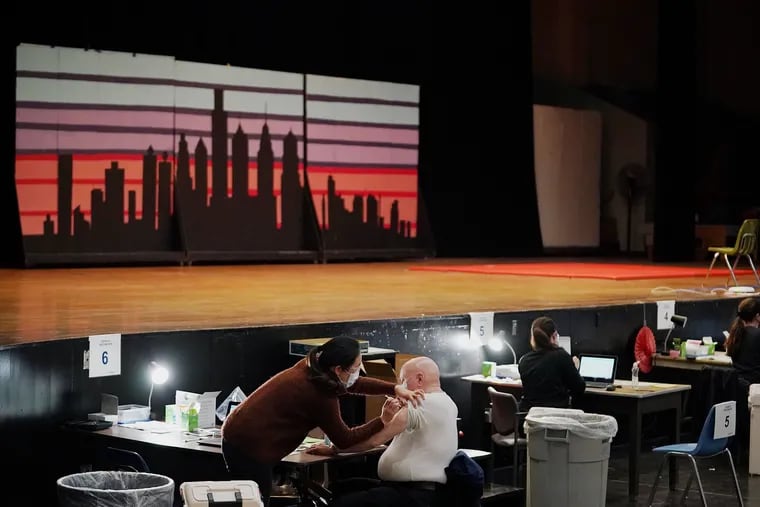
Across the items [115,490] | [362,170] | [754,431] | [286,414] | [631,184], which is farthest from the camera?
[631,184]

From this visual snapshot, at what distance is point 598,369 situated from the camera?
8.31 meters

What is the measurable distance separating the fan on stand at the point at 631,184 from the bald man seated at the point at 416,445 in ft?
52.9

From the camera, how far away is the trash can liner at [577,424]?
655cm

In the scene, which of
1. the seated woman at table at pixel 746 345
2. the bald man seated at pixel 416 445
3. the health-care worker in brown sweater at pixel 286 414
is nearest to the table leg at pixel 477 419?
the seated woman at table at pixel 746 345

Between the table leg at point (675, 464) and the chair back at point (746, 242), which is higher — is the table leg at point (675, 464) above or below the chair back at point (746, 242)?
below

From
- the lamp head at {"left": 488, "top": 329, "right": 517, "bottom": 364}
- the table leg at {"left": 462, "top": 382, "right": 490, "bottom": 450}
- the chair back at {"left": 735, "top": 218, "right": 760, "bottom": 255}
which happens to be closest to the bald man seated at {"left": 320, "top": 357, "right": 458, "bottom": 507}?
the table leg at {"left": 462, "top": 382, "right": 490, "bottom": 450}

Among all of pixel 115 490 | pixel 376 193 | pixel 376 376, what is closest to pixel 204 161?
pixel 376 193

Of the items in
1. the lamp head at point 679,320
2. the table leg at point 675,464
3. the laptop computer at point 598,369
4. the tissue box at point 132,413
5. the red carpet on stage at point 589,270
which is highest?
the red carpet on stage at point 589,270

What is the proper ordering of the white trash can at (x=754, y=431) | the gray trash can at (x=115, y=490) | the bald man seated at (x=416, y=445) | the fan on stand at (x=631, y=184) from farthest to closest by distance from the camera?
the fan on stand at (x=631, y=184) < the white trash can at (x=754, y=431) < the bald man seated at (x=416, y=445) < the gray trash can at (x=115, y=490)

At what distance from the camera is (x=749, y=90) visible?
68.2ft

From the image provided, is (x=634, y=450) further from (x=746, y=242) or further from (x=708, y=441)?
(x=746, y=242)

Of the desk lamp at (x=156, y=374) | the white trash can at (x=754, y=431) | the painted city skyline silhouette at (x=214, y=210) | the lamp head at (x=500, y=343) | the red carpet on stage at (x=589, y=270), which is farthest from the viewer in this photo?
the painted city skyline silhouette at (x=214, y=210)

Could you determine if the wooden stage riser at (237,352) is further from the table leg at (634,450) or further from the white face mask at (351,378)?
the white face mask at (351,378)

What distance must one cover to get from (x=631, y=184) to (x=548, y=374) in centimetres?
1404
